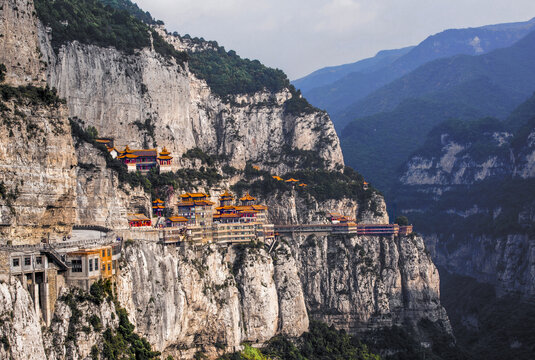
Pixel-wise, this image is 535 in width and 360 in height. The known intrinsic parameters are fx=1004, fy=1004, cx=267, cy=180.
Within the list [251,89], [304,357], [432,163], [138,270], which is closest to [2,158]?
[138,270]

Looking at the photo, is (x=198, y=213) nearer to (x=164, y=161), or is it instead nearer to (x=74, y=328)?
(x=164, y=161)

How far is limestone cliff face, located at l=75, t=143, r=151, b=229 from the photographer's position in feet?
276

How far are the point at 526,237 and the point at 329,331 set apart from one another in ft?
149

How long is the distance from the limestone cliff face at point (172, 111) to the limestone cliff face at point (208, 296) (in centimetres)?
1584

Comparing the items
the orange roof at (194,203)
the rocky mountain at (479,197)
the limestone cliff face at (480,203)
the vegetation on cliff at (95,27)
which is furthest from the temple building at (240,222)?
the limestone cliff face at (480,203)

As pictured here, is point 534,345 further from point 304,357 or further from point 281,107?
point 281,107

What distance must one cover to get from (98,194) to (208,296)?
13.9 meters

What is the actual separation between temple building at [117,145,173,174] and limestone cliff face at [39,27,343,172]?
186 centimetres

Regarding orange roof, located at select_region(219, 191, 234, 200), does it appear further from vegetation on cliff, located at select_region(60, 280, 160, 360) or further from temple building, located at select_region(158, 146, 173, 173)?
vegetation on cliff, located at select_region(60, 280, 160, 360)

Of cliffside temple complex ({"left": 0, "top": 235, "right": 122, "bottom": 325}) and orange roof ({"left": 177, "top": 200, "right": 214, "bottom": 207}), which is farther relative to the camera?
orange roof ({"left": 177, "top": 200, "right": 214, "bottom": 207})


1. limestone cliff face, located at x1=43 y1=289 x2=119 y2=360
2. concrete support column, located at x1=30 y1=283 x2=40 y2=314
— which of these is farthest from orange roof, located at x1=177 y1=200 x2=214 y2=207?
concrete support column, located at x1=30 y1=283 x2=40 y2=314

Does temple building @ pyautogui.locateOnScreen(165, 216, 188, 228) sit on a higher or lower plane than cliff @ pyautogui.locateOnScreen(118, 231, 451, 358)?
higher

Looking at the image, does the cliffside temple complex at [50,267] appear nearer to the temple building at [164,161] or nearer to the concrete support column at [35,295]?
the concrete support column at [35,295]

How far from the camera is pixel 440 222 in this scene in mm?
168000
